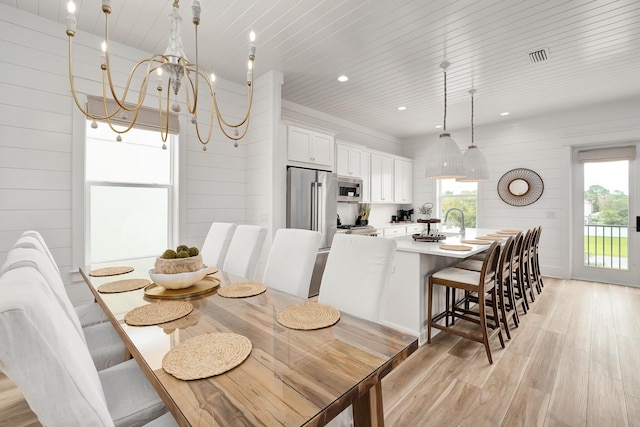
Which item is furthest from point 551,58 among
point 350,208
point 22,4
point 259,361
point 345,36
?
point 22,4

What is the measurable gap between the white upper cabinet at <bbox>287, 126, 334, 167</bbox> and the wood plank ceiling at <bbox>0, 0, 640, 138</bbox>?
60 centimetres

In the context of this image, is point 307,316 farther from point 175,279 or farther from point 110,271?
point 110,271

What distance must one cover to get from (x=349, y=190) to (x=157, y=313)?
414 cm

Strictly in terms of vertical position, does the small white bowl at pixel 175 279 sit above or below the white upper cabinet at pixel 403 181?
below

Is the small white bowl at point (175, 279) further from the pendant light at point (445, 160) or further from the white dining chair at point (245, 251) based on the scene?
the pendant light at point (445, 160)

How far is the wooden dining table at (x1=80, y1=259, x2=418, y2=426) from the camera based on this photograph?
729 millimetres

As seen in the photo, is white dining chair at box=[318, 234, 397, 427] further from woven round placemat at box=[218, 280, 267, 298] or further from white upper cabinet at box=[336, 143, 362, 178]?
white upper cabinet at box=[336, 143, 362, 178]

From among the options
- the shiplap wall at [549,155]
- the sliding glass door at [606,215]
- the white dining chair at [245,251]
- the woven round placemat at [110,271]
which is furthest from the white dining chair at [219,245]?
the sliding glass door at [606,215]

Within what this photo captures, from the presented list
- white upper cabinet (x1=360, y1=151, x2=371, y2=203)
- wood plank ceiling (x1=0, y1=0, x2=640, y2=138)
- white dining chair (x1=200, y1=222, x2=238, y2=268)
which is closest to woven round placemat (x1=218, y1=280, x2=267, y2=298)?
white dining chair (x1=200, y1=222, x2=238, y2=268)

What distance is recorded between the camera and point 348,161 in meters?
4.95

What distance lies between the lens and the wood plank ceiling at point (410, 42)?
2.37 metres

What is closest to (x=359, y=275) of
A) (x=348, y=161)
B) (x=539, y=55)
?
(x=539, y=55)

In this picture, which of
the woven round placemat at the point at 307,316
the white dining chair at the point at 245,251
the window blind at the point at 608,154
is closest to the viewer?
the woven round placemat at the point at 307,316

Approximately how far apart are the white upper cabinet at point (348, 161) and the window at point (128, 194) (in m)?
2.43
